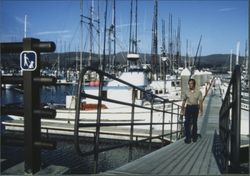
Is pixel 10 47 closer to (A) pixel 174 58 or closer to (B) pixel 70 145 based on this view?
Result: (B) pixel 70 145

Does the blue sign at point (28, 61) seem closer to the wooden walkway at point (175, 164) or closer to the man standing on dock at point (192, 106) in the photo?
the wooden walkway at point (175, 164)

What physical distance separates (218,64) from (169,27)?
5480 centimetres

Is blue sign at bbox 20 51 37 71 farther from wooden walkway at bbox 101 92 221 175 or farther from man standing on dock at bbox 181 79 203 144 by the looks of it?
man standing on dock at bbox 181 79 203 144

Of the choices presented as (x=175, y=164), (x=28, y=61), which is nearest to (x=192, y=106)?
(x=175, y=164)

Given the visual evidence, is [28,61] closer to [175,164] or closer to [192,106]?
[175,164]

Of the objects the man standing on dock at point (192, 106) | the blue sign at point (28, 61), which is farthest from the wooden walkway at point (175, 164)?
the blue sign at point (28, 61)

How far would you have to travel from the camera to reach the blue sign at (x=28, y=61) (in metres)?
3.79

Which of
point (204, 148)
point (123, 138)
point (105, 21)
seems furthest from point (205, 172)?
point (105, 21)

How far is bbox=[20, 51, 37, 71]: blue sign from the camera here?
3.79 metres

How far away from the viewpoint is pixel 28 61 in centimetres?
380

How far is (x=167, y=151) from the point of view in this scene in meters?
7.38

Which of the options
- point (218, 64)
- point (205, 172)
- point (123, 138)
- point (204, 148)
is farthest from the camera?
point (218, 64)

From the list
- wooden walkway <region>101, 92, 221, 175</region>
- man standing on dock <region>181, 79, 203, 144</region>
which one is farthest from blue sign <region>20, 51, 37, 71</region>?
man standing on dock <region>181, 79, 203, 144</region>

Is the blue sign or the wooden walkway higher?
the blue sign
